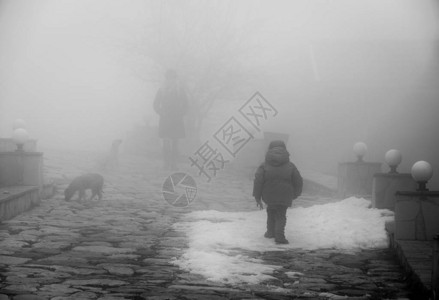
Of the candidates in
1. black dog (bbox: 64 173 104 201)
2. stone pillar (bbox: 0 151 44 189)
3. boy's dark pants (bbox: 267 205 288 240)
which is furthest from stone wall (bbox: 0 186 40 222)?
boy's dark pants (bbox: 267 205 288 240)

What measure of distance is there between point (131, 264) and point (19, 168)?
A: 5012 millimetres

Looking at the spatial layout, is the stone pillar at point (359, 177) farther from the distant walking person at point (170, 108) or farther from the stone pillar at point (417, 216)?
the distant walking person at point (170, 108)

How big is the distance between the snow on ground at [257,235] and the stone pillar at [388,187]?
289 mm

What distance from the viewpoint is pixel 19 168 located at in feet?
33.4

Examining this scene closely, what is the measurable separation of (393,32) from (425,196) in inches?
734

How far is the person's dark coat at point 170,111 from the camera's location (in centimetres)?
1675

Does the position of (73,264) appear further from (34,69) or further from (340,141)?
(34,69)

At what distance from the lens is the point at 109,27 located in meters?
27.7

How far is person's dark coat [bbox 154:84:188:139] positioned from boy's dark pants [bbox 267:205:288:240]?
31.1 ft

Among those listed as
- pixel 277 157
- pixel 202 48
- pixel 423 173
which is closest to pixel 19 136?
pixel 277 157

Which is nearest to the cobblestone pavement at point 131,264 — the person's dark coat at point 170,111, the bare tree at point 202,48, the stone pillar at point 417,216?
the stone pillar at point 417,216

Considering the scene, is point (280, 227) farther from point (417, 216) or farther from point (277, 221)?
point (417, 216)

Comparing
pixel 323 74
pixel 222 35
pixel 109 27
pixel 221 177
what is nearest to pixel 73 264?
pixel 221 177

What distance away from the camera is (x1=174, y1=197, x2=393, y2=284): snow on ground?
5770 mm
